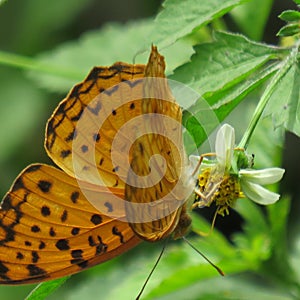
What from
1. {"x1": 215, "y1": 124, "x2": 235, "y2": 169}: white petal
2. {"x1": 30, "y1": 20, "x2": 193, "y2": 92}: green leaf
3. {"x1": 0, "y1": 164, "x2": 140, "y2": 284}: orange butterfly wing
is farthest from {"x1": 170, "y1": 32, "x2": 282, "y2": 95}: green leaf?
{"x1": 30, "y1": 20, "x2": 193, "y2": 92}: green leaf

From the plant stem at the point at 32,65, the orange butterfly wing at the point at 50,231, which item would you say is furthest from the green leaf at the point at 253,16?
the orange butterfly wing at the point at 50,231

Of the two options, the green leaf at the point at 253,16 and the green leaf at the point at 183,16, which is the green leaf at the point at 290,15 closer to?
the green leaf at the point at 183,16

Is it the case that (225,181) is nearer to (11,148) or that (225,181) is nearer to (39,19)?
(11,148)

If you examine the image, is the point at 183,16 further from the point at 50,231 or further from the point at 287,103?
the point at 50,231

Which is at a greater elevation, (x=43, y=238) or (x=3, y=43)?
(x=3, y=43)

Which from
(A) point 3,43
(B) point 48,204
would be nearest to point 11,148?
(A) point 3,43
